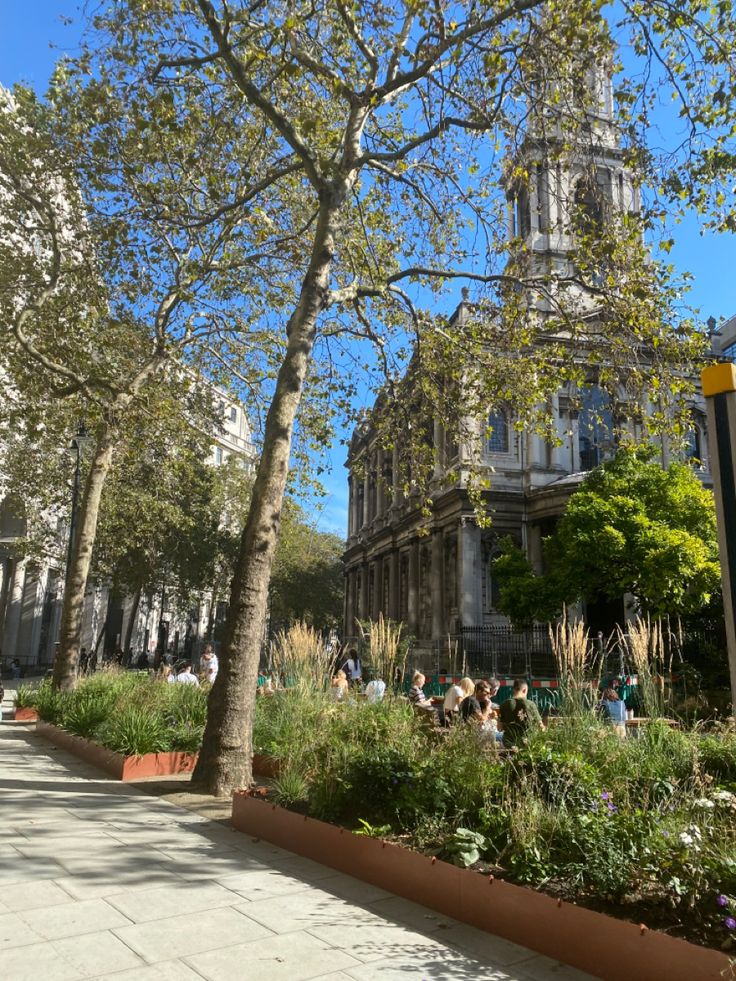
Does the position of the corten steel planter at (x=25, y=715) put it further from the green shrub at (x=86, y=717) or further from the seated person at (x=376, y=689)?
the seated person at (x=376, y=689)

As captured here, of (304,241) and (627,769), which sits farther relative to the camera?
(304,241)

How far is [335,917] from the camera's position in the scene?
4.95m

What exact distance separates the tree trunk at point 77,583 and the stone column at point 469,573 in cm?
2185

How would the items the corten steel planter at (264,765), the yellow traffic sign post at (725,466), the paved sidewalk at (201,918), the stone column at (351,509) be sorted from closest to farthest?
the yellow traffic sign post at (725,466), the paved sidewalk at (201,918), the corten steel planter at (264,765), the stone column at (351,509)

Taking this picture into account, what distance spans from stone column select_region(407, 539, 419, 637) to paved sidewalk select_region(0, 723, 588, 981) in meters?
A: 36.6

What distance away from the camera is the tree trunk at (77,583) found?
1587 centimetres

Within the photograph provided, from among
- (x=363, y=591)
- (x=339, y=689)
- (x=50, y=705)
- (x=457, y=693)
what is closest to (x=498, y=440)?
(x=363, y=591)

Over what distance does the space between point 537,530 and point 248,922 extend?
32610 millimetres

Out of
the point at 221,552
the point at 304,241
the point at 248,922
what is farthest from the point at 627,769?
the point at 221,552

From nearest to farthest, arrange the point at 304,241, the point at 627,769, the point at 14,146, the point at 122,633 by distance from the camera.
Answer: the point at 627,769, the point at 14,146, the point at 304,241, the point at 122,633

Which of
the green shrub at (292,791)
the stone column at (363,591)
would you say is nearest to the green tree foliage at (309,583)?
the stone column at (363,591)

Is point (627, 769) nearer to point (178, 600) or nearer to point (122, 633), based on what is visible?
point (178, 600)

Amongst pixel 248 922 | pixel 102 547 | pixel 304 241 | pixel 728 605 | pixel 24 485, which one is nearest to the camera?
pixel 728 605

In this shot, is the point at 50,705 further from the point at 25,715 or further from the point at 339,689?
the point at 339,689
